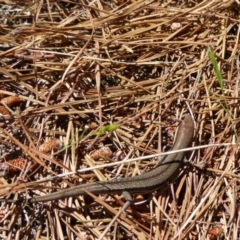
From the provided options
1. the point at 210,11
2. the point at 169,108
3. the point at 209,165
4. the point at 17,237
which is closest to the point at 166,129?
the point at 169,108

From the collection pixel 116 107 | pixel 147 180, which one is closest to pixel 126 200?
pixel 147 180

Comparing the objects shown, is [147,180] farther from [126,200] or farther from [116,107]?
[116,107]

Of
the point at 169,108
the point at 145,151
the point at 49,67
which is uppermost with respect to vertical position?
the point at 49,67

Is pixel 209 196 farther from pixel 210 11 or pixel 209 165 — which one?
pixel 210 11

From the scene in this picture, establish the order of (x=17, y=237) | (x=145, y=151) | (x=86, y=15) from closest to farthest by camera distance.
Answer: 1. (x=17, y=237)
2. (x=145, y=151)
3. (x=86, y=15)

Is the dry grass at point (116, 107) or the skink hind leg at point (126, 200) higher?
the dry grass at point (116, 107)

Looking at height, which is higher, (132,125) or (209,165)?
(132,125)
